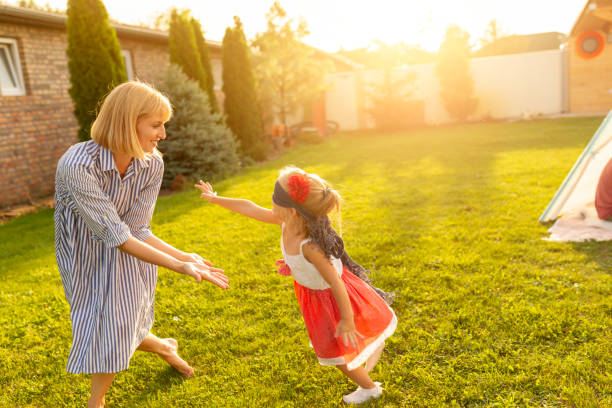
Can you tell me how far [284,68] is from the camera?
722 inches

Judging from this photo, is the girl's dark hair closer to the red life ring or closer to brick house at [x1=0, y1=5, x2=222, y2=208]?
brick house at [x1=0, y1=5, x2=222, y2=208]

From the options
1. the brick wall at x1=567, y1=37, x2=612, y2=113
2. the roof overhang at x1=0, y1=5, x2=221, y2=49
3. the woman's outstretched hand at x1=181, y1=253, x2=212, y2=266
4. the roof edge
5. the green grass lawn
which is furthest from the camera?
the brick wall at x1=567, y1=37, x2=612, y2=113

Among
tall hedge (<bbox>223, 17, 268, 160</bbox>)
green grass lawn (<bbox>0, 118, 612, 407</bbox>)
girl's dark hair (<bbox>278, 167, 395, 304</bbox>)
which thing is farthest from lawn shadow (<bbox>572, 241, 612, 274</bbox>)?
tall hedge (<bbox>223, 17, 268, 160</bbox>)

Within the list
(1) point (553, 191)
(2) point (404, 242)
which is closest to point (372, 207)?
(2) point (404, 242)

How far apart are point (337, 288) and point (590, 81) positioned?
21.6 m

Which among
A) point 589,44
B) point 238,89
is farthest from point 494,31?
point 238,89

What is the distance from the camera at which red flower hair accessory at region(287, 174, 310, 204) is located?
2.24 meters

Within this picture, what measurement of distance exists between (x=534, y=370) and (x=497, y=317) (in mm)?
695

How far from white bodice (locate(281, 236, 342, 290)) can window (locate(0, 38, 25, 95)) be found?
32.0 ft

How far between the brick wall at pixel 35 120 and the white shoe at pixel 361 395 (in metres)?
9.40

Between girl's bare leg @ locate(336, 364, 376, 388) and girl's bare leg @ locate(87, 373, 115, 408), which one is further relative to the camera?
girl's bare leg @ locate(336, 364, 376, 388)

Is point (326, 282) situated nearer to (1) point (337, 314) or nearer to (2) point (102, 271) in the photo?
(1) point (337, 314)

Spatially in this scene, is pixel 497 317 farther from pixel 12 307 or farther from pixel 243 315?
pixel 12 307

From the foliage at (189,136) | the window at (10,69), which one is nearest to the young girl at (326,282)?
the foliage at (189,136)
